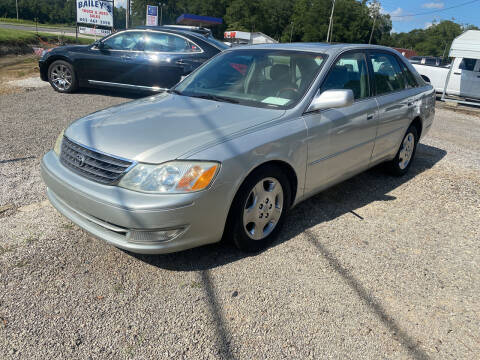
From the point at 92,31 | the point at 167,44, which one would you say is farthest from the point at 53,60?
the point at 92,31

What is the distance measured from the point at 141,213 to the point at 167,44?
686 cm

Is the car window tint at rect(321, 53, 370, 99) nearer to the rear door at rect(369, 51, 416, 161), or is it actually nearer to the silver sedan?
the silver sedan

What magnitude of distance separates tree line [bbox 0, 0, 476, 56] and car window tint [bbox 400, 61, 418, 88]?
251ft

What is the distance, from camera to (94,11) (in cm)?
1552

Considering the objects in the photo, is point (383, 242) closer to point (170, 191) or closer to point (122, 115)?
point (170, 191)

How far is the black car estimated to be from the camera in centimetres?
838

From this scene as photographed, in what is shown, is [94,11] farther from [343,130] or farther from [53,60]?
[343,130]

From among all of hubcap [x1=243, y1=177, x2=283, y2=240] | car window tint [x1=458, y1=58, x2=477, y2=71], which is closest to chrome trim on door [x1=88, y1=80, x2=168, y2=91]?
hubcap [x1=243, y1=177, x2=283, y2=240]

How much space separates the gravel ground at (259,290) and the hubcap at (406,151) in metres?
1.00

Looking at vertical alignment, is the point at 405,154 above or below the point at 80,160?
below

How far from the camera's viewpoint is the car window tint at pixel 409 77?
4938mm

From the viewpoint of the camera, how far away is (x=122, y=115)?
129 inches

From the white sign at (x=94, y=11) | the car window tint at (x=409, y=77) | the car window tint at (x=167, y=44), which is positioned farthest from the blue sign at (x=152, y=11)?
the car window tint at (x=409, y=77)

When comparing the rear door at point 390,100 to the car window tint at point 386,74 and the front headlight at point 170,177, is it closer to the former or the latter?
the car window tint at point 386,74
